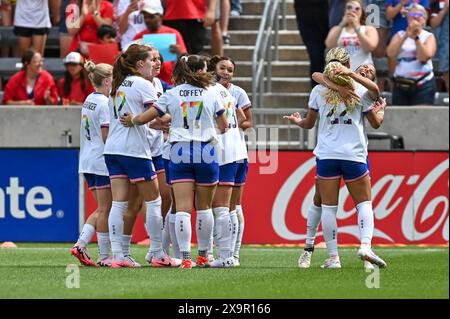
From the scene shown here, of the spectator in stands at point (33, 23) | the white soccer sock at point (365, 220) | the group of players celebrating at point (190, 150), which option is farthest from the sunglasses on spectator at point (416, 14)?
the white soccer sock at point (365, 220)

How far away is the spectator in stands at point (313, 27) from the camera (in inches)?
784

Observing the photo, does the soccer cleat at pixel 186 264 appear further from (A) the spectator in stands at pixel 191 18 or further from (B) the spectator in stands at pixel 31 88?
(A) the spectator in stands at pixel 191 18

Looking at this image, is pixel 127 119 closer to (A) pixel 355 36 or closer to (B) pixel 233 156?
(B) pixel 233 156

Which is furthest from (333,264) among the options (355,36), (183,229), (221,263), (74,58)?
(74,58)

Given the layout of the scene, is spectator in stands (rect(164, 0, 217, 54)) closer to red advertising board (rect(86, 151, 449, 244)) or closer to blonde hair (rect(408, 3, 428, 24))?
red advertising board (rect(86, 151, 449, 244))

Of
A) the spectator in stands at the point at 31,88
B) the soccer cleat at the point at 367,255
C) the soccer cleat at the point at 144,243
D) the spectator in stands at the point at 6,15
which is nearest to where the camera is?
the soccer cleat at the point at 367,255

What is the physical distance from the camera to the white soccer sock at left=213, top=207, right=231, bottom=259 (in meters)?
13.0

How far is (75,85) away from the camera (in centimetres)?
1972

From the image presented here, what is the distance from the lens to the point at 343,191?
18.0 meters

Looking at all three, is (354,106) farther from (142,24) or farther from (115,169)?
(142,24)

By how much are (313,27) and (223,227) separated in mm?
7592

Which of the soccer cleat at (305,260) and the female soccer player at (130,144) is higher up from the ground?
the female soccer player at (130,144)

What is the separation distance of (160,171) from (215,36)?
6840 millimetres

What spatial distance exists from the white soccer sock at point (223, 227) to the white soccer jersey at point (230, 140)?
1.51 feet
